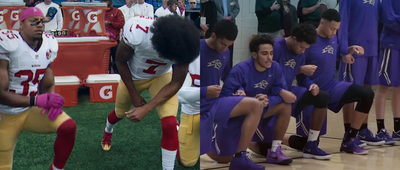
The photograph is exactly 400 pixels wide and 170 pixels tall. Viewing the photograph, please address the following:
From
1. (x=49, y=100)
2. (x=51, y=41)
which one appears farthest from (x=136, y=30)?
(x=49, y=100)

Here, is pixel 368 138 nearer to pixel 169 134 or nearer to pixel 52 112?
pixel 169 134

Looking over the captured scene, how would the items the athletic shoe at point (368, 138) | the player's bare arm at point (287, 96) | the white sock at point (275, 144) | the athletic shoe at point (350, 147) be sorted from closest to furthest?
the player's bare arm at point (287, 96), the white sock at point (275, 144), the athletic shoe at point (350, 147), the athletic shoe at point (368, 138)

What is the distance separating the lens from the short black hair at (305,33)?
2.86 m

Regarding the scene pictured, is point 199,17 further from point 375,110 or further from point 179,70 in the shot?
point 375,110

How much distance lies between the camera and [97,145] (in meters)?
2.39

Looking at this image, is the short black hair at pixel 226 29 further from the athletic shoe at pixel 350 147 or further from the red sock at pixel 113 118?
the athletic shoe at pixel 350 147

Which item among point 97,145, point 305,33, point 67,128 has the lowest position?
point 97,145

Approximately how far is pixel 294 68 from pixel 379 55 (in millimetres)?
938

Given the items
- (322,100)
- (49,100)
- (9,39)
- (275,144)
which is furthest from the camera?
(322,100)

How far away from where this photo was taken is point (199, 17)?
2.45m

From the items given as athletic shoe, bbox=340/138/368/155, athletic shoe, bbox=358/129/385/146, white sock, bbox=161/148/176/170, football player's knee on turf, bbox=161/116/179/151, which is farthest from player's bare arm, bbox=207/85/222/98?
athletic shoe, bbox=358/129/385/146

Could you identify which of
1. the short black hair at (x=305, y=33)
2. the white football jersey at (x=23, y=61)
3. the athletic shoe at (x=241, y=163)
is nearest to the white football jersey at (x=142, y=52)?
the white football jersey at (x=23, y=61)

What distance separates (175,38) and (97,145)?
583 mm

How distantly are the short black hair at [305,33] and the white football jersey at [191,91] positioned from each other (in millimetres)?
646
